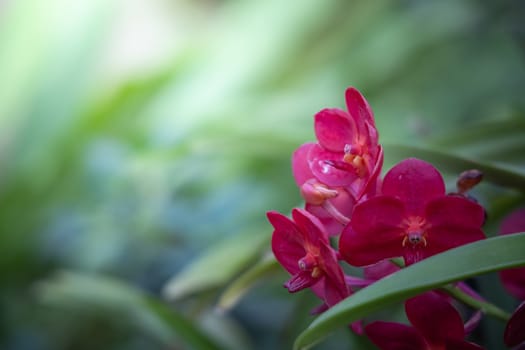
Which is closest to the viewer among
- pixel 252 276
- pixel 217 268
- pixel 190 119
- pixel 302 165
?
pixel 302 165

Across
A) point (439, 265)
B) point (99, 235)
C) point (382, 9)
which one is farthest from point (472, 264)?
point (382, 9)

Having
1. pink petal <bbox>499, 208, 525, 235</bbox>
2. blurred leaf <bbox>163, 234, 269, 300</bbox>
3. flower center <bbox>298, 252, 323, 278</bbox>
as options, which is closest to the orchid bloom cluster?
flower center <bbox>298, 252, 323, 278</bbox>

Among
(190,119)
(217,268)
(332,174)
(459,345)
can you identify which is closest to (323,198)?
(332,174)

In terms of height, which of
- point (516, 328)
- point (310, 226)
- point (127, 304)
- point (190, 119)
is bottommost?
point (516, 328)

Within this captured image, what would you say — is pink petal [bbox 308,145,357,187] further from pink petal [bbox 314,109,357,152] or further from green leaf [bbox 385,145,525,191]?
green leaf [bbox 385,145,525,191]

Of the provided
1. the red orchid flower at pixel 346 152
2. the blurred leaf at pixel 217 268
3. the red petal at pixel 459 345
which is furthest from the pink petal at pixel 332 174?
the blurred leaf at pixel 217 268

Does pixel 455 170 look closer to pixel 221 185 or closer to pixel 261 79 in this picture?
pixel 221 185

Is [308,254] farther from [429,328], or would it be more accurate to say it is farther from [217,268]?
[217,268]
